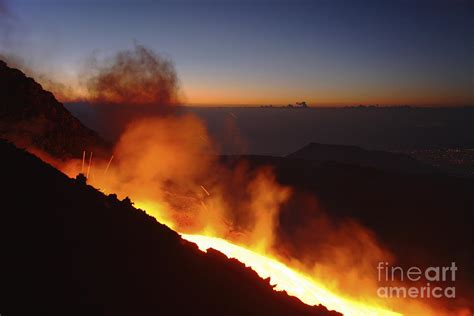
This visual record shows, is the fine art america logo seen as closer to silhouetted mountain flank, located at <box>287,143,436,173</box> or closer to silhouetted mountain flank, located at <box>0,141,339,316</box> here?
silhouetted mountain flank, located at <box>0,141,339,316</box>

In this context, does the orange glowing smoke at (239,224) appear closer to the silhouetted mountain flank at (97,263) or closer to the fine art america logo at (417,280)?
the fine art america logo at (417,280)

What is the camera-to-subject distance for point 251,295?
8.98 m

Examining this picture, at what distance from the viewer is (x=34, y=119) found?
19609 millimetres

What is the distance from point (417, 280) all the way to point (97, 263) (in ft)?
65.6

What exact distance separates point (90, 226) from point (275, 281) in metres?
6.52

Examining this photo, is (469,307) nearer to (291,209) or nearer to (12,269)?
(291,209)

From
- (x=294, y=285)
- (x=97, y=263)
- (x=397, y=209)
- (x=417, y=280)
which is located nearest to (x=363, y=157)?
(x=397, y=209)

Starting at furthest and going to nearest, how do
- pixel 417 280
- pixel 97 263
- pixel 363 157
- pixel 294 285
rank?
1. pixel 363 157
2. pixel 417 280
3. pixel 294 285
4. pixel 97 263

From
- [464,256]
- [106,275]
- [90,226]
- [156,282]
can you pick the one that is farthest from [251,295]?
[464,256]

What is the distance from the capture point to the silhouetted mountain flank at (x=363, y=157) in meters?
87.6

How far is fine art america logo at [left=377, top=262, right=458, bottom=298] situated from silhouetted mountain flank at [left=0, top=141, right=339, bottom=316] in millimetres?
12529

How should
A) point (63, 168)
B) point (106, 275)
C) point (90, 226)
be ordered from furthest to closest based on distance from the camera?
point (63, 168)
point (90, 226)
point (106, 275)

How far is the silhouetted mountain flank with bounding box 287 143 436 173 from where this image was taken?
A: 87562mm

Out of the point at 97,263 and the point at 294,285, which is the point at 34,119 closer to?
the point at 97,263
